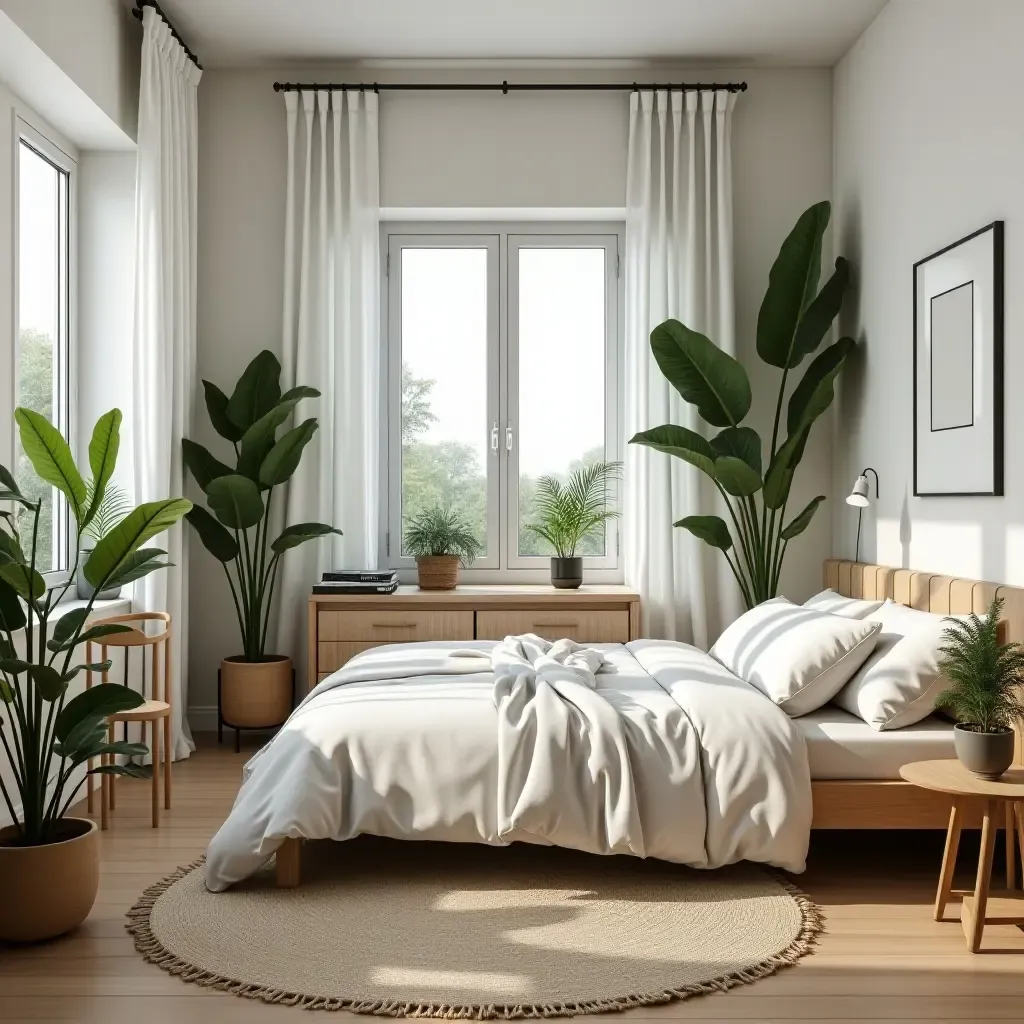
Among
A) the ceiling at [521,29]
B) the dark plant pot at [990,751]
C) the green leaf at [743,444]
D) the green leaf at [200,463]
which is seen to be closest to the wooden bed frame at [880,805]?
the dark plant pot at [990,751]

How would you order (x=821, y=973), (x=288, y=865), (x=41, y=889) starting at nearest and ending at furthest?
(x=821, y=973) → (x=41, y=889) → (x=288, y=865)

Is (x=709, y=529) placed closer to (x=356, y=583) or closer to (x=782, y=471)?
(x=782, y=471)

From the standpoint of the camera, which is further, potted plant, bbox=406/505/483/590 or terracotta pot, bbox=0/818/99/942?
potted plant, bbox=406/505/483/590

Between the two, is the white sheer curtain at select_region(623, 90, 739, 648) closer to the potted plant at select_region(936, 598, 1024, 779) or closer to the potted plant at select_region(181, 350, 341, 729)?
the potted plant at select_region(181, 350, 341, 729)

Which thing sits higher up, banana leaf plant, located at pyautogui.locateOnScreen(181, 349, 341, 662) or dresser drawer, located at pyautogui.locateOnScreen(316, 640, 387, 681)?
banana leaf plant, located at pyautogui.locateOnScreen(181, 349, 341, 662)

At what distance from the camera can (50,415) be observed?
14.4ft

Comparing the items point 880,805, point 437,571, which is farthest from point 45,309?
point 880,805

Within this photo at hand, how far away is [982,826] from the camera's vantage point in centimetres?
277

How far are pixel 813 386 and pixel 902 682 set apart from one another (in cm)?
195

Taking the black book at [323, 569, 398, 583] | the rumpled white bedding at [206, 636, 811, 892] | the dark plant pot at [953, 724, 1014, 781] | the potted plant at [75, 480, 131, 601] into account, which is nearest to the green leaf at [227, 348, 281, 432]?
the potted plant at [75, 480, 131, 601]

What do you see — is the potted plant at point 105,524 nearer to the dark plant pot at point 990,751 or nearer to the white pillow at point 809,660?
the white pillow at point 809,660

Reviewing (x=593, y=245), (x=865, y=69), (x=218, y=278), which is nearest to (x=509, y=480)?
(x=593, y=245)

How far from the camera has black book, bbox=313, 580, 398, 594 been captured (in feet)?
15.8

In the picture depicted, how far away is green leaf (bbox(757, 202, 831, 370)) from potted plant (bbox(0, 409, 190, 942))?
2.85 meters
